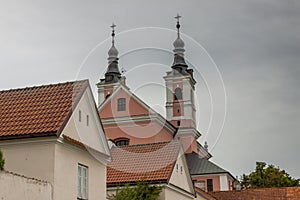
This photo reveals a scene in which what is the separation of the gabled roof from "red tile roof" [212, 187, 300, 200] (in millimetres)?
9782

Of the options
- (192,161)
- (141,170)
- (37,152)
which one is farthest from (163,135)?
(37,152)

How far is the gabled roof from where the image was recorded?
6188 centimetres

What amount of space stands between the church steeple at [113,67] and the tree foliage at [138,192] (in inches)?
1371

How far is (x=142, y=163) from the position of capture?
32.8 meters

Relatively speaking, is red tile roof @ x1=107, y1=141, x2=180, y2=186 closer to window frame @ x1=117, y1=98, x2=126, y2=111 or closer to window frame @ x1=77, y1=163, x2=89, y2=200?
window frame @ x1=77, y1=163, x2=89, y2=200

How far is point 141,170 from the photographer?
32.0 meters

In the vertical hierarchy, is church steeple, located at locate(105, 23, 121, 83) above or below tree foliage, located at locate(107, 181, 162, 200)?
above

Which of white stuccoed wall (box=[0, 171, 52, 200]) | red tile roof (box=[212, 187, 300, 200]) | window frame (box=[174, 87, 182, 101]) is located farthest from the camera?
window frame (box=[174, 87, 182, 101])

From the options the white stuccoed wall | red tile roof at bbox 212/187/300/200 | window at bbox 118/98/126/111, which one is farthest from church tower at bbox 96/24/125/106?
the white stuccoed wall

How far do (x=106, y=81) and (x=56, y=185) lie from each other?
4445 cm

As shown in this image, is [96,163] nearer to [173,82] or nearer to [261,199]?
[261,199]

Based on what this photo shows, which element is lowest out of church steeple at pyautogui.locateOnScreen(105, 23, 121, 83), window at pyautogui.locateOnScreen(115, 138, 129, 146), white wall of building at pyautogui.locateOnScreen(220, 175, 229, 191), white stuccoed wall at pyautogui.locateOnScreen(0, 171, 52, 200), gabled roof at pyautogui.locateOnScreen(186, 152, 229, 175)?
white stuccoed wall at pyautogui.locateOnScreen(0, 171, 52, 200)

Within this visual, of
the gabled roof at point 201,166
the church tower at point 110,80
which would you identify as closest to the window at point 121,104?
the church tower at point 110,80

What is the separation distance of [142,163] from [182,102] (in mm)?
32418
